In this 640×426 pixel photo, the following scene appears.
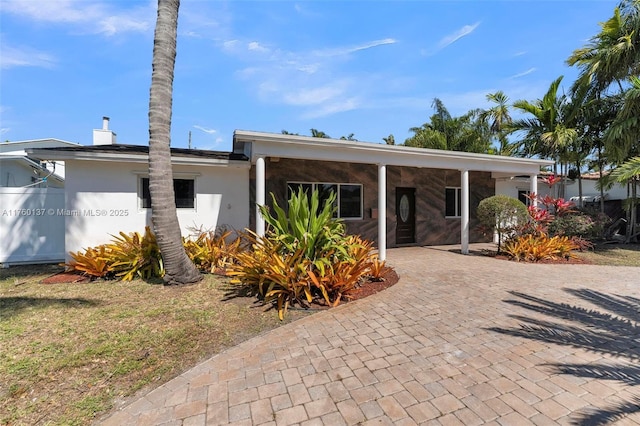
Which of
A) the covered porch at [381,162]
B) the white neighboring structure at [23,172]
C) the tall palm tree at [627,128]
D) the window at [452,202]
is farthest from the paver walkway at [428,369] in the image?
the white neighboring structure at [23,172]

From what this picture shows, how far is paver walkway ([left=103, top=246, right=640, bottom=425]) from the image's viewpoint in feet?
7.84

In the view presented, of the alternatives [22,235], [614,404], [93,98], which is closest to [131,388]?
[614,404]

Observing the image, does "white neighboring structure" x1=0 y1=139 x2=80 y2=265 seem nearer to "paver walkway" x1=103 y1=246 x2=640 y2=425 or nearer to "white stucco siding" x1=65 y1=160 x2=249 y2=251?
"white stucco siding" x1=65 y1=160 x2=249 y2=251

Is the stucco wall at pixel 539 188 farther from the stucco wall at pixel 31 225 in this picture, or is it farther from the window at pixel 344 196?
the stucco wall at pixel 31 225

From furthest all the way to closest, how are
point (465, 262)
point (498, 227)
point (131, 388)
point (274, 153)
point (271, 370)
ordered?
point (498, 227) → point (465, 262) → point (274, 153) → point (271, 370) → point (131, 388)

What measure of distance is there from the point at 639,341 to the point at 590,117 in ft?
41.0

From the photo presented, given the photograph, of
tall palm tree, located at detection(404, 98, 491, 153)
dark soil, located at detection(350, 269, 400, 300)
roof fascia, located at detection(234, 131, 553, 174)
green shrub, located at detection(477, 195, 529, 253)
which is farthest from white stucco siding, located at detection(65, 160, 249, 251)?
tall palm tree, located at detection(404, 98, 491, 153)

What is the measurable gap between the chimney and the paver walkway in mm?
12972

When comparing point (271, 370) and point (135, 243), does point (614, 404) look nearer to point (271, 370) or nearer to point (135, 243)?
point (271, 370)

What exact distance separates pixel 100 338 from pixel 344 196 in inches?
313

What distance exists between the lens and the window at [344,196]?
1020 centimetres

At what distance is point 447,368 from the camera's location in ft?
9.89

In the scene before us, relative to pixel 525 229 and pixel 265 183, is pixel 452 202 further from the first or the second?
pixel 265 183

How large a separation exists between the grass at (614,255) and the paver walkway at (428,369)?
475 centimetres
